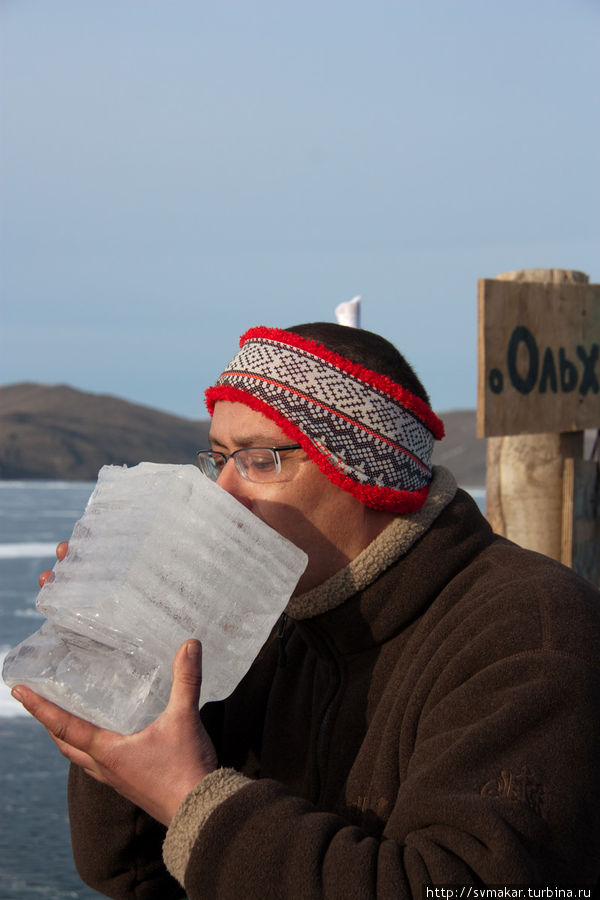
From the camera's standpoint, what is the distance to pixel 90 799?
2.28 m

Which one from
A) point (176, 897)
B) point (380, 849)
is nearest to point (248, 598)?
point (380, 849)

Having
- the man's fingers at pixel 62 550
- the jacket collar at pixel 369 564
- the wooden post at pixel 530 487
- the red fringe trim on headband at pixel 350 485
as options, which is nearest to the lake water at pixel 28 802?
the wooden post at pixel 530 487

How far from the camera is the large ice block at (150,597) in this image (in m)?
1.73

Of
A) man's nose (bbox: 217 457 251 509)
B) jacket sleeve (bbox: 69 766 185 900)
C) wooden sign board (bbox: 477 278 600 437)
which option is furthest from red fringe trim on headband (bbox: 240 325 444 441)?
wooden sign board (bbox: 477 278 600 437)

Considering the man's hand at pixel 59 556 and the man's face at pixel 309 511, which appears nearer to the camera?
the man's hand at pixel 59 556

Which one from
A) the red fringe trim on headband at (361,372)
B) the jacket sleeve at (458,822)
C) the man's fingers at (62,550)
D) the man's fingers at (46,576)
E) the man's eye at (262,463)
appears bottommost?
the jacket sleeve at (458,822)

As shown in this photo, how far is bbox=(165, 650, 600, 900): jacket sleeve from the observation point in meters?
1.42

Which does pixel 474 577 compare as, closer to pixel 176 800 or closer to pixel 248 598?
pixel 248 598

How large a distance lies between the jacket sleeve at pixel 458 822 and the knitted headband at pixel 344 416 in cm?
56

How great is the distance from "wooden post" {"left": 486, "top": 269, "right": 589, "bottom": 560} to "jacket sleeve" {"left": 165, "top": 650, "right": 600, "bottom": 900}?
2889 millimetres

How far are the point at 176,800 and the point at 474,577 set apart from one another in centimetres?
75

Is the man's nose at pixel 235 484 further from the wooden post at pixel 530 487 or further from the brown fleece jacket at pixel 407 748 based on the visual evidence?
the wooden post at pixel 530 487

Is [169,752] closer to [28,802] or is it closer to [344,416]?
[344,416]

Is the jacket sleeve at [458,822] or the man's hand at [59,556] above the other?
the man's hand at [59,556]
